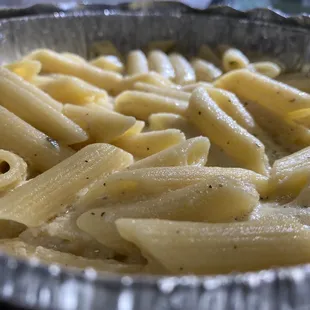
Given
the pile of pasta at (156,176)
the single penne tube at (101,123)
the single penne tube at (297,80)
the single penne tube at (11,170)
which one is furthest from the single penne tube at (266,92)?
the single penne tube at (11,170)

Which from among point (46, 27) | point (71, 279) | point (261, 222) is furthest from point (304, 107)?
point (46, 27)

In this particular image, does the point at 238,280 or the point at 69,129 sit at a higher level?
the point at 238,280

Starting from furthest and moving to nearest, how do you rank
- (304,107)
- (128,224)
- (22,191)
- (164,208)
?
(304,107), (22,191), (164,208), (128,224)

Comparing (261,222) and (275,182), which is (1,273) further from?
(275,182)

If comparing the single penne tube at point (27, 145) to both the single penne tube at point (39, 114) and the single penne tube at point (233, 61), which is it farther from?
the single penne tube at point (233, 61)

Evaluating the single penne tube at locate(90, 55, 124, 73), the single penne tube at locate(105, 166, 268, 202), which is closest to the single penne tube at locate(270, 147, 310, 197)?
the single penne tube at locate(105, 166, 268, 202)

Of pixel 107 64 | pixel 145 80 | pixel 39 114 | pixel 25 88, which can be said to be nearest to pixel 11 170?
pixel 39 114

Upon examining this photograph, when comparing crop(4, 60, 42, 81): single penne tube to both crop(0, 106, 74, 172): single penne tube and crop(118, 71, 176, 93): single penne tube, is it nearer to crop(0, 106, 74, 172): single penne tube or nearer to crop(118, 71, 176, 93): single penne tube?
crop(118, 71, 176, 93): single penne tube
